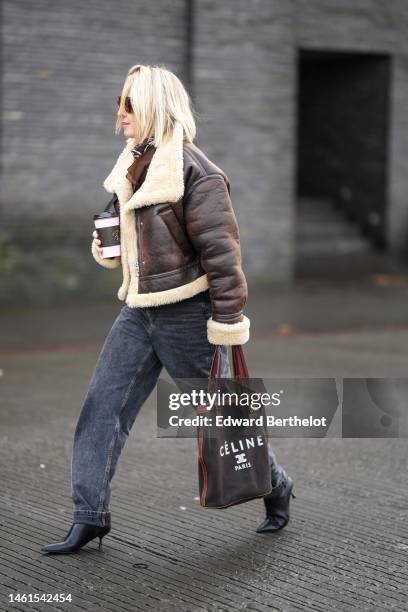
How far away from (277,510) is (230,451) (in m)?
0.65

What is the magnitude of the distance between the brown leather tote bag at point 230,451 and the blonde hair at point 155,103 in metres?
0.96

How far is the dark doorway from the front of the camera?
17562 mm

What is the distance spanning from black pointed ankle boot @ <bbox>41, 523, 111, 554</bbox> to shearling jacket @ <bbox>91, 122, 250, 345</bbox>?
97 centimetres

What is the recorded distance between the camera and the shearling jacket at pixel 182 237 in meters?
4.77

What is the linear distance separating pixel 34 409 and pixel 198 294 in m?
3.45

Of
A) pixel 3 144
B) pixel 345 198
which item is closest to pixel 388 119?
pixel 345 198

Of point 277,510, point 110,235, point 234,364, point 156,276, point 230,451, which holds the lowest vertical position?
point 277,510

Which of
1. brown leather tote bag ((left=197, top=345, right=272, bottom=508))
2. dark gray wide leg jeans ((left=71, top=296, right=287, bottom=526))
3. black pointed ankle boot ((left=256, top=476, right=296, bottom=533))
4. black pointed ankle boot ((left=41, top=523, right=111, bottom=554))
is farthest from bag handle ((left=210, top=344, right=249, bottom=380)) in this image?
black pointed ankle boot ((left=41, top=523, right=111, bottom=554))

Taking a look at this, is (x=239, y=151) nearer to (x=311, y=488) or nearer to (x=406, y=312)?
(x=406, y=312)

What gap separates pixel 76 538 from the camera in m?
4.92

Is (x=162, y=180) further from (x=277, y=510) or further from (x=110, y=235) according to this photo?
(x=277, y=510)

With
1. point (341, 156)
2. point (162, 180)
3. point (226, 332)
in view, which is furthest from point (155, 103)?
point (341, 156)

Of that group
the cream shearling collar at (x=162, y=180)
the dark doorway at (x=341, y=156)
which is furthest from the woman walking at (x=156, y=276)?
the dark doorway at (x=341, y=156)

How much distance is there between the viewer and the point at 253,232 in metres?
15.7
